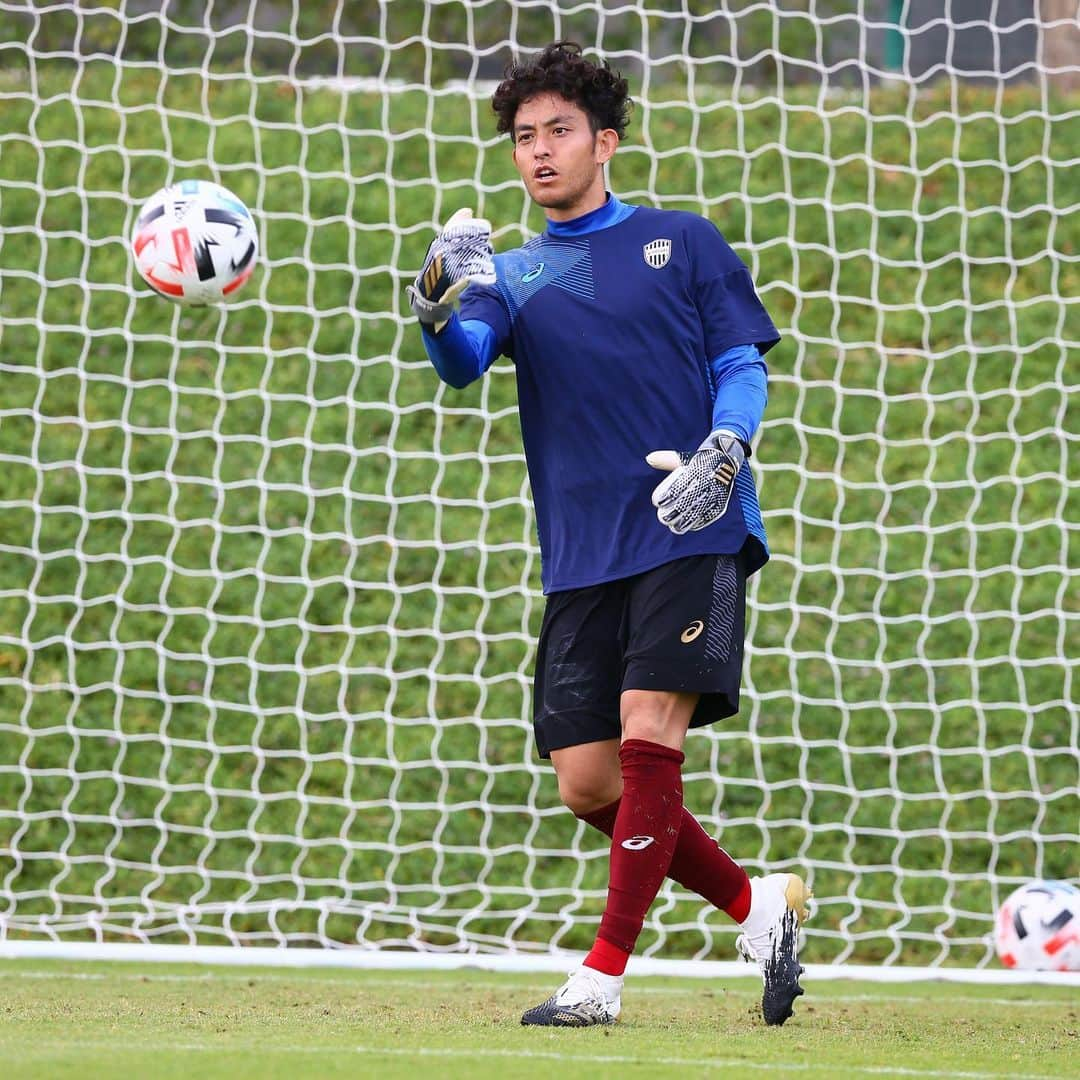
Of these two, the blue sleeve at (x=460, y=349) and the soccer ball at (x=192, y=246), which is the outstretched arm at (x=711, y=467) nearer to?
the blue sleeve at (x=460, y=349)

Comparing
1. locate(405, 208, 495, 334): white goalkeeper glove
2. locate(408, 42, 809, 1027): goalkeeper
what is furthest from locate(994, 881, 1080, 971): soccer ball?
locate(405, 208, 495, 334): white goalkeeper glove

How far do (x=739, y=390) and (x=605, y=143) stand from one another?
0.75 meters

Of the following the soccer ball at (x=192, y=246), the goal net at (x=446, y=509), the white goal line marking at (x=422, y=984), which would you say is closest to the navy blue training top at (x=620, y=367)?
the soccer ball at (x=192, y=246)

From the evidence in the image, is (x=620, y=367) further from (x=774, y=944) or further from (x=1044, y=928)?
(x=1044, y=928)

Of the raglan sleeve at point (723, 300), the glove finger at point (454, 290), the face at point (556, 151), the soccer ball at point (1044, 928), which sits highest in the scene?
the face at point (556, 151)

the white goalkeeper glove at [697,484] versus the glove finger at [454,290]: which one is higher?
the glove finger at [454,290]

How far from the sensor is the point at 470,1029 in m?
3.86

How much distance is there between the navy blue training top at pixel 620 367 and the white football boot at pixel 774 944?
0.79 meters

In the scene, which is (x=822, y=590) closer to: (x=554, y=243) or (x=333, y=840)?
(x=333, y=840)

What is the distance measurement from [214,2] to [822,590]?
4829 millimetres

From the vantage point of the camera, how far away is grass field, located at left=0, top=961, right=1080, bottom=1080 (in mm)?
3236

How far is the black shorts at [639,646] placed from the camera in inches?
154

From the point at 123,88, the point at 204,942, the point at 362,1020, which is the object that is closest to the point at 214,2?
the point at 123,88

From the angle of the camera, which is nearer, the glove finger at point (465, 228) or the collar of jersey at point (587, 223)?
the glove finger at point (465, 228)
